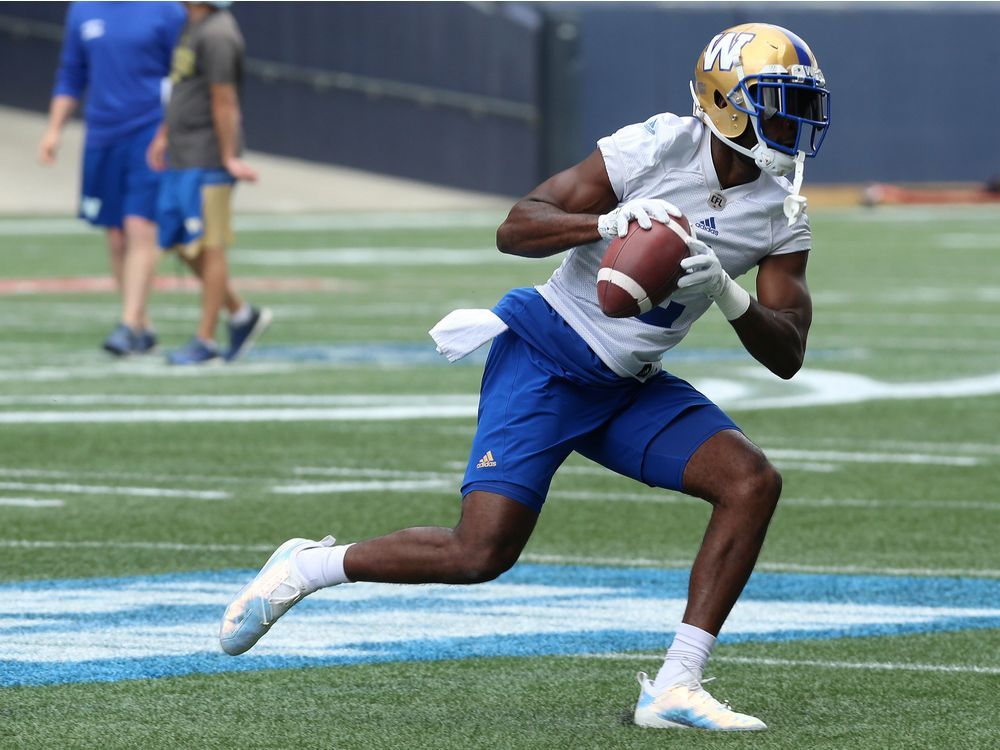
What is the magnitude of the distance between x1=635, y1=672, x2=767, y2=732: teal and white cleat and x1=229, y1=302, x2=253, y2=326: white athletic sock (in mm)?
8841

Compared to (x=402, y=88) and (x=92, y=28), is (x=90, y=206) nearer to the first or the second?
(x=92, y=28)

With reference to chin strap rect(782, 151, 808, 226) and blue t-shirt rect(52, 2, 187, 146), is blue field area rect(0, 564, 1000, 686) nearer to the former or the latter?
chin strap rect(782, 151, 808, 226)

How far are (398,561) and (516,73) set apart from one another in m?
33.2

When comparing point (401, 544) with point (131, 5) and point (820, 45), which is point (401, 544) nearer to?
point (131, 5)

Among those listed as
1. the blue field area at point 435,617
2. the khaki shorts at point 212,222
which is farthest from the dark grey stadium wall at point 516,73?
the blue field area at point 435,617

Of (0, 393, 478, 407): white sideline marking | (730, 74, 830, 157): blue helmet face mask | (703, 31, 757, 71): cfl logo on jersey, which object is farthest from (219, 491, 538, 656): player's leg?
(0, 393, 478, 407): white sideline marking

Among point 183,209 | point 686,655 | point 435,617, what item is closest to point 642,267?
point 686,655

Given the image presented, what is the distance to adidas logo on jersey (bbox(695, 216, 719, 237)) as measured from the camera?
5.81 metres

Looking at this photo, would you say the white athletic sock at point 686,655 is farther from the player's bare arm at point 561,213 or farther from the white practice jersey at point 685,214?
the player's bare arm at point 561,213

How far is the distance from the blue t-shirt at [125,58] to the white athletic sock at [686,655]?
9620 millimetres

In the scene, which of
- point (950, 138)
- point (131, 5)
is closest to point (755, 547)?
point (131, 5)

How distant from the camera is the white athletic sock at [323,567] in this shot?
5.74m

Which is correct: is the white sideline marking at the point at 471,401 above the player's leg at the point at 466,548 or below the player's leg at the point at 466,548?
below

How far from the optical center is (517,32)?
38219 millimetres
